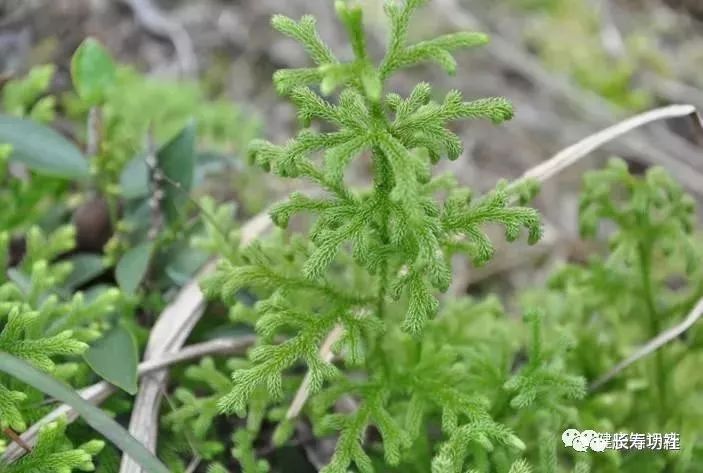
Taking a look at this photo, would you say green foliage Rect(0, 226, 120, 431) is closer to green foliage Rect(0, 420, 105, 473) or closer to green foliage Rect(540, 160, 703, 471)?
green foliage Rect(0, 420, 105, 473)

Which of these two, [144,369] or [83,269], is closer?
[144,369]

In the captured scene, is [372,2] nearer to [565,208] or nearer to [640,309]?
[565,208]

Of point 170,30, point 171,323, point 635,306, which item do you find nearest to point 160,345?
point 171,323

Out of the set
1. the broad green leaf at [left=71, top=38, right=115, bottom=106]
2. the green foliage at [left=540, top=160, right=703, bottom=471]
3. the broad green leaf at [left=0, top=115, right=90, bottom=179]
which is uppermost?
the broad green leaf at [left=71, top=38, right=115, bottom=106]

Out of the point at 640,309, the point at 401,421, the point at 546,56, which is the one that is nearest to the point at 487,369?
the point at 401,421

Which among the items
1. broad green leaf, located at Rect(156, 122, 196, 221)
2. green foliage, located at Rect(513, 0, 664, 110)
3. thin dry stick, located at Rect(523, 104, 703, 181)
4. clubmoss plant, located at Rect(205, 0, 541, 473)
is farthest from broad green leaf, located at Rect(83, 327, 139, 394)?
green foliage, located at Rect(513, 0, 664, 110)

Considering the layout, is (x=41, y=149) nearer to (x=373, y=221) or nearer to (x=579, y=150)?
(x=373, y=221)

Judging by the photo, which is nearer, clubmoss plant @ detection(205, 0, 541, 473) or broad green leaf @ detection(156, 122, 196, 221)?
clubmoss plant @ detection(205, 0, 541, 473)
